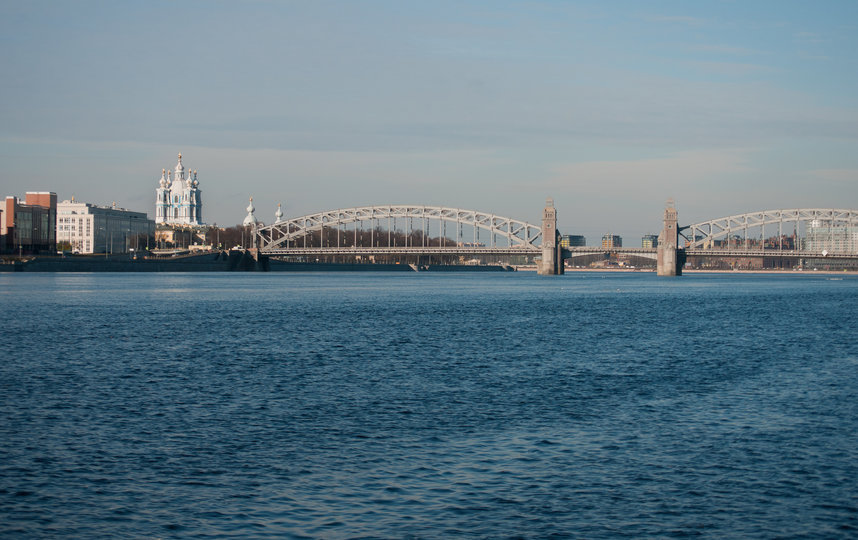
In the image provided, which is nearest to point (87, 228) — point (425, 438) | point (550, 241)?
point (550, 241)

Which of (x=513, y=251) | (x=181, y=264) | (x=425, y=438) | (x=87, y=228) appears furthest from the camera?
(x=87, y=228)

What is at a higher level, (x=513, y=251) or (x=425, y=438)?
(x=513, y=251)

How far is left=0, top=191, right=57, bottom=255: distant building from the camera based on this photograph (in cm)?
14012

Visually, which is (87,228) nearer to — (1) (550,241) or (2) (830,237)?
(1) (550,241)

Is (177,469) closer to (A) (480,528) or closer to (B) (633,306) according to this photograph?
(A) (480,528)

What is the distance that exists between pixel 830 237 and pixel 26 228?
470ft

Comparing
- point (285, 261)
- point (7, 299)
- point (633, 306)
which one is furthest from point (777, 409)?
point (285, 261)

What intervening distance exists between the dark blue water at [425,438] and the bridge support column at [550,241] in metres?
117

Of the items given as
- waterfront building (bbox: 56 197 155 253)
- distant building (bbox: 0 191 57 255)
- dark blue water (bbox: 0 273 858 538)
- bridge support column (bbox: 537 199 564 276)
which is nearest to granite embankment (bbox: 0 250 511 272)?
distant building (bbox: 0 191 57 255)

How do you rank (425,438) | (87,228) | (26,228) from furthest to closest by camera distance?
(87,228), (26,228), (425,438)

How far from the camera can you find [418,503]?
10.9 meters

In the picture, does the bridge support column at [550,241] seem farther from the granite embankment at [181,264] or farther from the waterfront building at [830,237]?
the waterfront building at [830,237]

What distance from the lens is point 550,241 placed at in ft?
483

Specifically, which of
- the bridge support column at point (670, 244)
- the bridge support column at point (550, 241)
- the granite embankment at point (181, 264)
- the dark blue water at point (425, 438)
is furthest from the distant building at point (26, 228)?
the dark blue water at point (425, 438)
